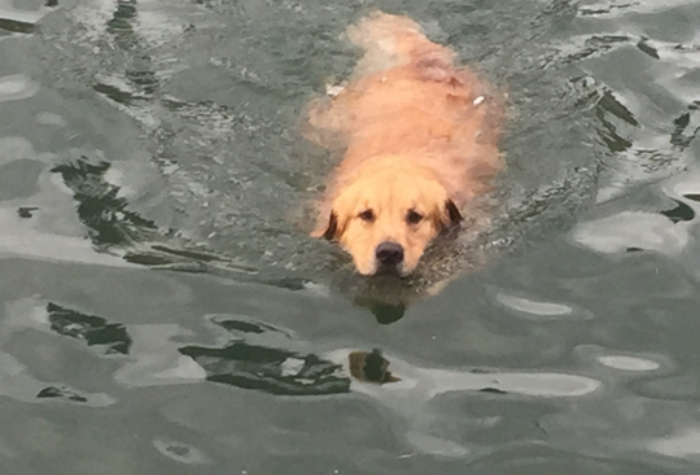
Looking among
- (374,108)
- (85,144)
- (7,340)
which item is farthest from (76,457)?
(374,108)

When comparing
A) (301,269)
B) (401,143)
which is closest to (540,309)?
(301,269)

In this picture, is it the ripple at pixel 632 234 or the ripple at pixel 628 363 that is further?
the ripple at pixel 632 234

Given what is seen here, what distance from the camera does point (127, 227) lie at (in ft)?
20.0

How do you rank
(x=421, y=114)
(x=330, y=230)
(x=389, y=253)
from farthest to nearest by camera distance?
(x=421, y=114) < (x=330, y=230) < (x=389, y=253)

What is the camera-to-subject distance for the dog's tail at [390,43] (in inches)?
305

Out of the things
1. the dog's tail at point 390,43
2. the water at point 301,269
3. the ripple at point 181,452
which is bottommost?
the ripple at point 181,452

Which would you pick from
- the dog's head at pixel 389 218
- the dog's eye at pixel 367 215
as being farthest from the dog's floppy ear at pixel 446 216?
the dog's eye at pixel 367 215

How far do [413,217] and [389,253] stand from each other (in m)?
0.42

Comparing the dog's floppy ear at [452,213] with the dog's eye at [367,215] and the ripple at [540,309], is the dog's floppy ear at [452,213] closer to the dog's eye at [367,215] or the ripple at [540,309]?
the dog's eye at [367,215]

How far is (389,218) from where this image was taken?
19.7 feet

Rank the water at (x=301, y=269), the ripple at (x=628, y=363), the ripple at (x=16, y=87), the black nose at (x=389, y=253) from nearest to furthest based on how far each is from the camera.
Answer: the water at (x=301, y=269) < the ripple at (x=628, y=363) < the black nose at (x=389, y=253) < the ripple at (x=16, y=87)

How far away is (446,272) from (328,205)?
99 cm

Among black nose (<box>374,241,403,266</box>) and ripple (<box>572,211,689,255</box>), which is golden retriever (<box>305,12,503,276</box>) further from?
ripple (<box>572,211,689,255</box>)

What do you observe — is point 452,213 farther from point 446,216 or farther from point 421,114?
point 421,114
